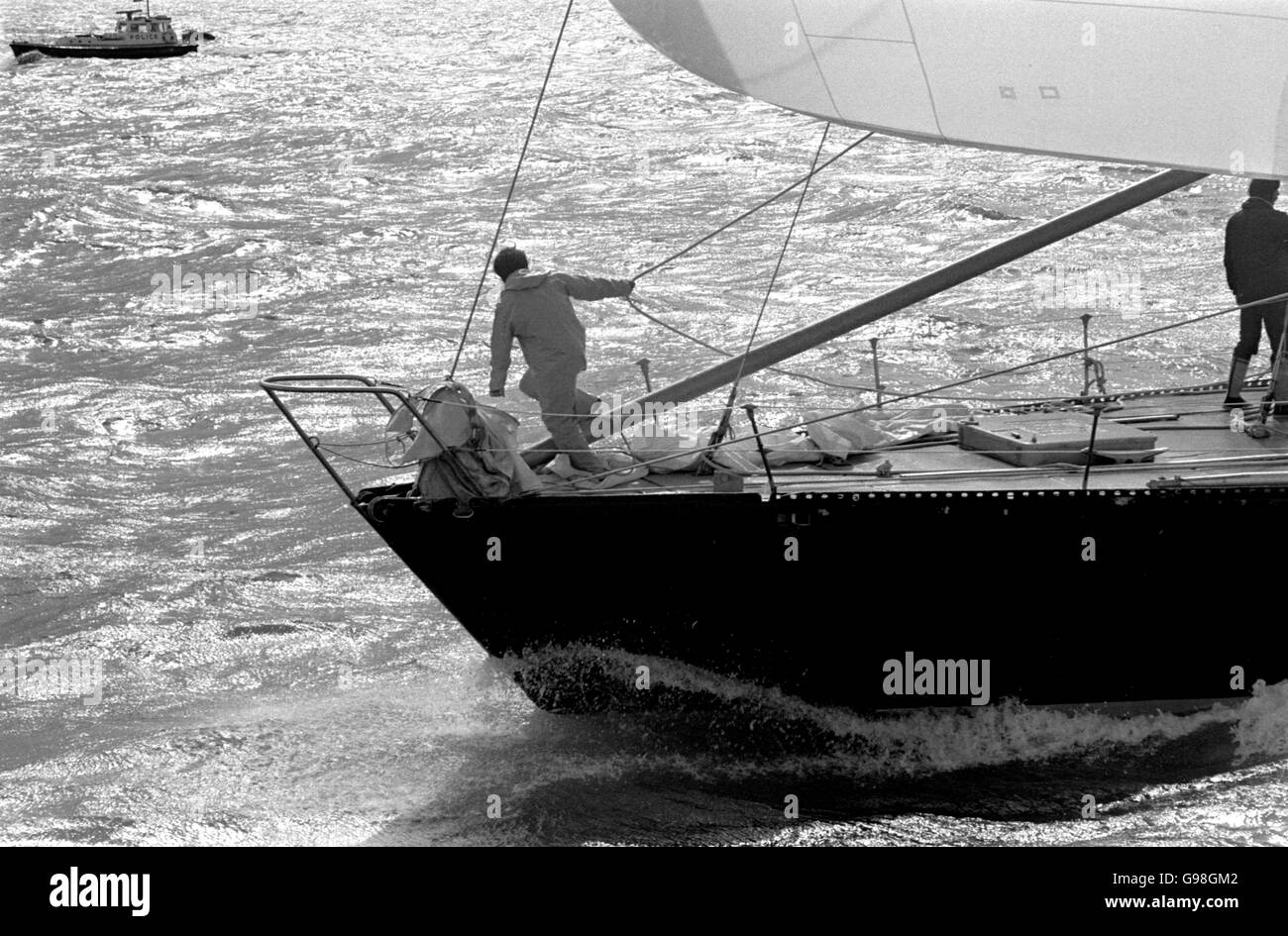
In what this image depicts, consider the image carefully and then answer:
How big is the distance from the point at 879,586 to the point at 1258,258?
10.9 ft

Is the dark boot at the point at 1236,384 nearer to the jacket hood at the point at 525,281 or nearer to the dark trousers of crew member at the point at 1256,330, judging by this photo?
the dark trousers of crew member at the point at 1256,330

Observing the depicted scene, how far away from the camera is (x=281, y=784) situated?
8766 mm

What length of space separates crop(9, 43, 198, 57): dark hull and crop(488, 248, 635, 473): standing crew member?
45.9 m

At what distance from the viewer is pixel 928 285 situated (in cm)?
917

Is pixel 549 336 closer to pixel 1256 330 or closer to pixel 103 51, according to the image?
pixel 1256 330

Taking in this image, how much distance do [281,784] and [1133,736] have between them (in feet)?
15.2

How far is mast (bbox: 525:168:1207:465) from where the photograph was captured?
903cm

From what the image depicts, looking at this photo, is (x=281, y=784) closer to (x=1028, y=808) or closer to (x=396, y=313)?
(x=1028, y=808)

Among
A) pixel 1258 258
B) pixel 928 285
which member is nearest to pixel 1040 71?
pixel 928 285

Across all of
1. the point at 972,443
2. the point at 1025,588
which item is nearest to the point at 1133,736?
the point at 1025,588

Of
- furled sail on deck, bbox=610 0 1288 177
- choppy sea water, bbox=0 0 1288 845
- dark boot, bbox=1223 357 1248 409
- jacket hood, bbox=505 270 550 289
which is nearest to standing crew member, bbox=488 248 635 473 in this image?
jacket hood, bbox=505 270 550 289

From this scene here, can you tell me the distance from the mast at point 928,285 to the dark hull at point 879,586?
2.77 ft

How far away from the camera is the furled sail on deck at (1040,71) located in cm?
807

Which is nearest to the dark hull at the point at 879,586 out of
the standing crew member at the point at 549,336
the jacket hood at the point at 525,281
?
the standing crew member at the point at 549,336
